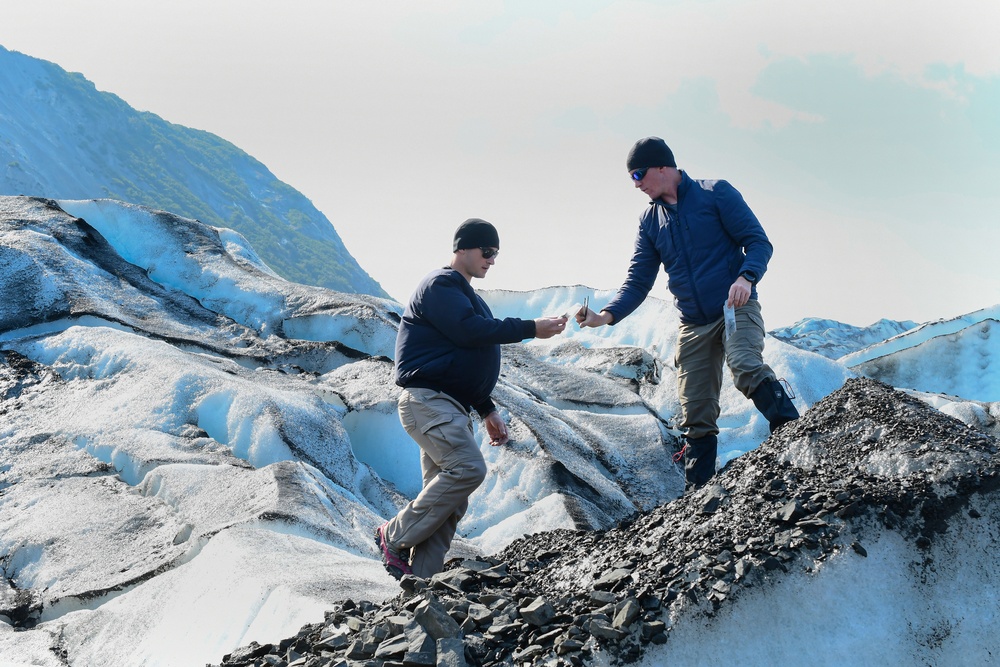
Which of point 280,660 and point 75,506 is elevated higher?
point 280,660

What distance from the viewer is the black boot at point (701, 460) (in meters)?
6.26

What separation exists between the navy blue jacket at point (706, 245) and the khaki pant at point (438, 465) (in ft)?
4.67

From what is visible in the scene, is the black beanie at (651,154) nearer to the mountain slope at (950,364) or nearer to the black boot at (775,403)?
the black boot at (775,403)

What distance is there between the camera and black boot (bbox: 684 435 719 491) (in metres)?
6.26

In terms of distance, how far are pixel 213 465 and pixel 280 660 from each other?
21.5ft

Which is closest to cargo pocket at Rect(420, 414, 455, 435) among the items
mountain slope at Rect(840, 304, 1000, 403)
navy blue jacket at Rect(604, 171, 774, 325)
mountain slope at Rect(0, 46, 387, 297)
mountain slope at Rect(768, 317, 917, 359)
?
navy blue jacket at Rect(604, 171, 774, 325)

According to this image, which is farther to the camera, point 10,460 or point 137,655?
point 10,460

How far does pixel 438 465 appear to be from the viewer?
226 inches

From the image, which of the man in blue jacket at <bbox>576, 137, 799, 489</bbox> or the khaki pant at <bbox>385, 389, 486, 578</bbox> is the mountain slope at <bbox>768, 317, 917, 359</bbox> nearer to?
the man in blue jacket at <bbox>576, 137, 799, 489</bbox>

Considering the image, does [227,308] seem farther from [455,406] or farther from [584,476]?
[455,406]

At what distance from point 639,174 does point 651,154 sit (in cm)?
15

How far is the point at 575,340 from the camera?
23.7 metres

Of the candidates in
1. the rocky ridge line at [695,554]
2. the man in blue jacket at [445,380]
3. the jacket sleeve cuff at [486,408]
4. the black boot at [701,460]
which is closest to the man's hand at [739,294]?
the rocky ridge line at [695,554]

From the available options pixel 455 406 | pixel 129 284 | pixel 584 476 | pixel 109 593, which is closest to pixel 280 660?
pixel 455 406
